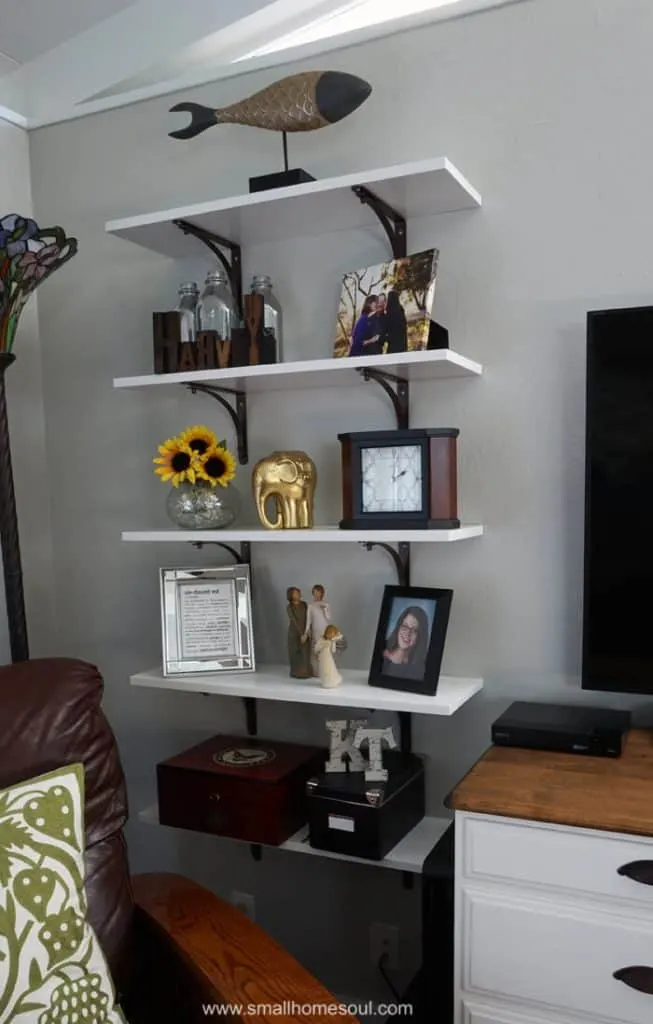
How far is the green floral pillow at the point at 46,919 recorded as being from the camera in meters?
1.17

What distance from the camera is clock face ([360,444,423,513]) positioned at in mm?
1635

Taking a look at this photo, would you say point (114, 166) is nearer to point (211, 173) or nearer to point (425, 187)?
point (211, 173)

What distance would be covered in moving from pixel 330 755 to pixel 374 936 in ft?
1.63

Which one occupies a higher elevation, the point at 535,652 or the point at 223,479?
the point at 223,479

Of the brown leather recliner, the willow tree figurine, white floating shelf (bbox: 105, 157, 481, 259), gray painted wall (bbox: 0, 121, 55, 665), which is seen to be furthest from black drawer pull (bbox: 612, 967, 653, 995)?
gray painted wall (bbox: 0, 121, 55, 665)

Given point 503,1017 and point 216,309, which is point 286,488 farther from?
point 503,1017

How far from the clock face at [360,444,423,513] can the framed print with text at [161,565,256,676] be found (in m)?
0.38

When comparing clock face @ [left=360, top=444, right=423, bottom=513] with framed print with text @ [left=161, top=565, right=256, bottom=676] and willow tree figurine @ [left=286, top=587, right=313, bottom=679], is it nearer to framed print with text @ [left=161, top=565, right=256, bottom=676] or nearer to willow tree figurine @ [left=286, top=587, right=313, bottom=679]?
willow tree figurine @ [left=286, top=587, right=313, bottom=679]

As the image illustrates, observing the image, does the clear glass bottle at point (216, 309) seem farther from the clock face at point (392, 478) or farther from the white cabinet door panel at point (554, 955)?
the white cabinet door panel at point (554, 955)

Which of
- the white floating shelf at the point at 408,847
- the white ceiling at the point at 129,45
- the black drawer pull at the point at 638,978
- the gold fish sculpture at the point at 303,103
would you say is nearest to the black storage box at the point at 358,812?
the white floating shelf at the point at 408,847

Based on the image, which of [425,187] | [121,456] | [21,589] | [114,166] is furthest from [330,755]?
[114,166]

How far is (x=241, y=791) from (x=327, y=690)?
0.28m

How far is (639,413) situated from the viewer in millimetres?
1484

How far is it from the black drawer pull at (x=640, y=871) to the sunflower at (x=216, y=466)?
1.03m
